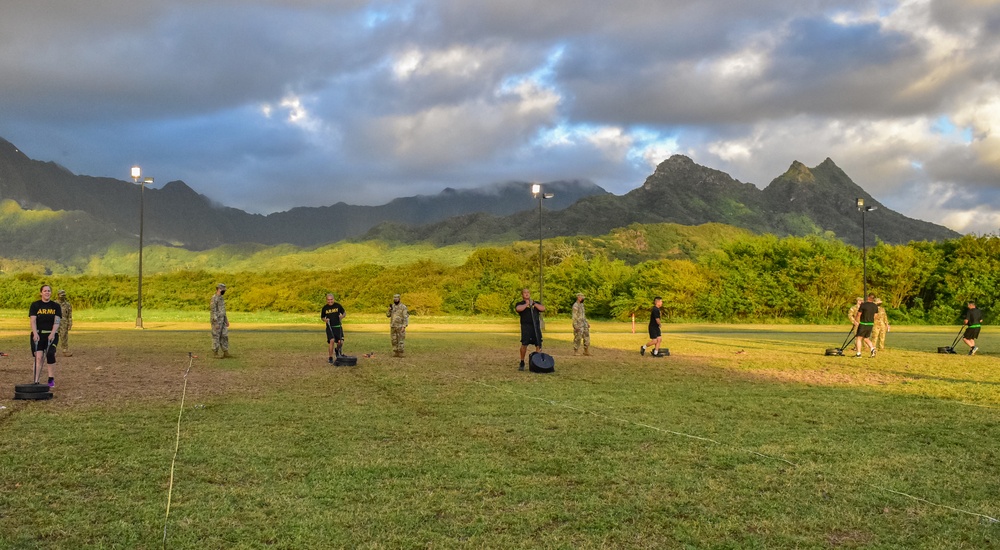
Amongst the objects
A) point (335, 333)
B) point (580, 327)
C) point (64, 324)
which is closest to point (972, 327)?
point (580, 327)

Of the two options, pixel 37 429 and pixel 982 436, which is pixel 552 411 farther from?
pixel 37 429

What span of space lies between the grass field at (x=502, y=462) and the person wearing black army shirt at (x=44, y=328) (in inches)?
30.6

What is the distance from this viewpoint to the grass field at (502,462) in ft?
18.1

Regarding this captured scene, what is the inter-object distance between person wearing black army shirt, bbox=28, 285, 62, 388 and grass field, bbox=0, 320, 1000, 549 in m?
0.78

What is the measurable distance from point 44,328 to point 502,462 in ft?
32.4

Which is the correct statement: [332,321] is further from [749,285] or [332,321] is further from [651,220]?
[651,220]

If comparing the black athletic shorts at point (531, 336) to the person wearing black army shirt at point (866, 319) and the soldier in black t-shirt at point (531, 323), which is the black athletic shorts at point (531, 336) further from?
the person wearing black army shirt at point (866, 319)

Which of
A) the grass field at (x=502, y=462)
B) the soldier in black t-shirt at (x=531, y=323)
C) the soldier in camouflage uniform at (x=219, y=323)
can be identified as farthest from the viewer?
the soldier in camouflage uniform at (x=219, y=323)

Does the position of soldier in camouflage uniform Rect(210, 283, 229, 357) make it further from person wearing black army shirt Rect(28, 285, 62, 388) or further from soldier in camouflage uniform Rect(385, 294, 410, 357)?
person wearing black army shirt Rect(28, 285, 62, 388)

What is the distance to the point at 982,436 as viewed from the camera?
9.05 metres

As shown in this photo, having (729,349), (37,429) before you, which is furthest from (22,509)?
(729,349)

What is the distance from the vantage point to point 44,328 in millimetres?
12938

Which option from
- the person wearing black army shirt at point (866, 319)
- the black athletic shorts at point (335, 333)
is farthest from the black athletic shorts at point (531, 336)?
the person wearing black army shirt at point (866, 319)

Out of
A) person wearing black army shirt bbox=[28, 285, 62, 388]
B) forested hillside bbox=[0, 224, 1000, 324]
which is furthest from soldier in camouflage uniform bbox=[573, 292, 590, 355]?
forested hillside bbox=[0, 224, 1000, 324]
